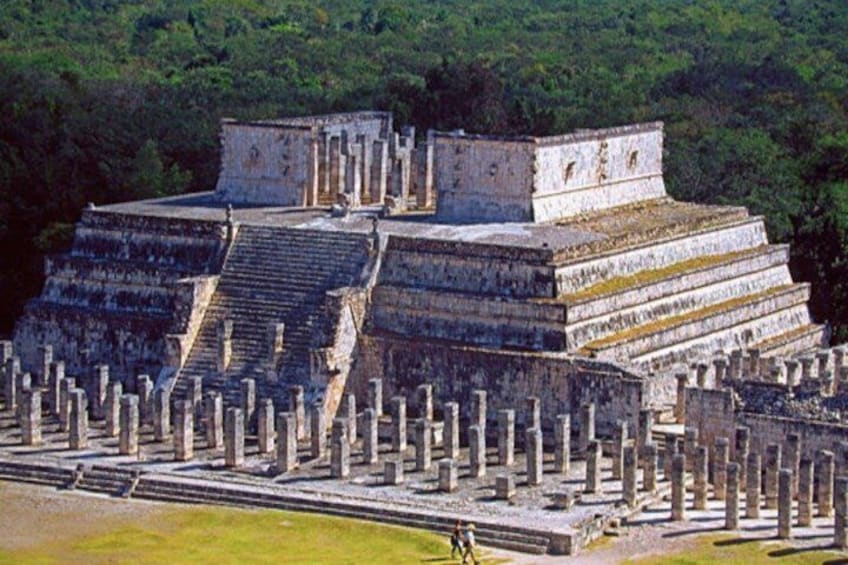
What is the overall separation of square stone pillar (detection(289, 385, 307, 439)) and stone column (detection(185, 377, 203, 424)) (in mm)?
2041

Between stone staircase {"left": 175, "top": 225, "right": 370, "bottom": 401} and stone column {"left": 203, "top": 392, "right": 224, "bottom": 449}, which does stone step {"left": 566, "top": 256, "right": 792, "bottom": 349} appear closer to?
stone staircase {"left": 175, "top": 225, "right": 370, "bottom": 401}

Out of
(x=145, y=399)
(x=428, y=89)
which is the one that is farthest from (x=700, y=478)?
(x=428, y=89)

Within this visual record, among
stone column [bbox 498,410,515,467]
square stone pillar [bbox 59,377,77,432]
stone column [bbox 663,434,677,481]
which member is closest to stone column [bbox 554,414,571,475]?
stone column [bbox 498,410,515,467]

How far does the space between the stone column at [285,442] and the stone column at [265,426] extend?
4.68ft

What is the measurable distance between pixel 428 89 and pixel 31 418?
95.6 ft

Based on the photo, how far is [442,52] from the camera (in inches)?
4648

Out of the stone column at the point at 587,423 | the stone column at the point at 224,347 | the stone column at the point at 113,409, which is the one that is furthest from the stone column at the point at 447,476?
the stone column at the point at 113,409

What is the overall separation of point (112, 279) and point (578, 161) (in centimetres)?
1066

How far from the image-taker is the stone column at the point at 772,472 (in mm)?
43719

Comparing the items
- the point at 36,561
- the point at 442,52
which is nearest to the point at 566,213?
the point at 36,561

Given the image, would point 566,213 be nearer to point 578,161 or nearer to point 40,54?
point 578,161

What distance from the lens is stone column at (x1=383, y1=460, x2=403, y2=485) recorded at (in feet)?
150

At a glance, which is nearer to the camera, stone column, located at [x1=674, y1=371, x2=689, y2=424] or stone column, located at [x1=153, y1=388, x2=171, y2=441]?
stone column, located at [x1=674, y1=371, x2=689, y2=424]

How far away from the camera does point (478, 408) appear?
1875 inches
